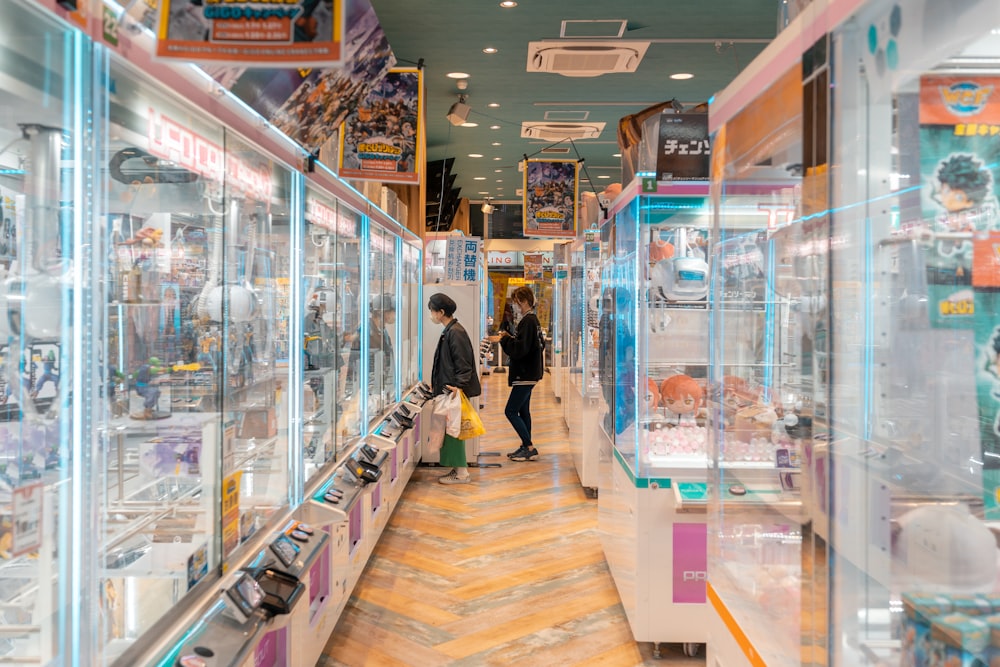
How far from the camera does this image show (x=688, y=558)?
363 centimetres

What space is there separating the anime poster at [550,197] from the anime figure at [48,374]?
8996mm

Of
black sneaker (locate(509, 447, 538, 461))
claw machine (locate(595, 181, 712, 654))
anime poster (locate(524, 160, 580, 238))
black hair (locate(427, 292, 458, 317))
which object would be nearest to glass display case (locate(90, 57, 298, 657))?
claw machine (locate(595, 181, 712, 654))

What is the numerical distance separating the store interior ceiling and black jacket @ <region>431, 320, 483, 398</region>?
7.62 feet

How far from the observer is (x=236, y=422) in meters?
2.68

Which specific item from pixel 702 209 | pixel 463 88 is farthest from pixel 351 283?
pixel 463 88

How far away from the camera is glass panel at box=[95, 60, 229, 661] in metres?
1.80

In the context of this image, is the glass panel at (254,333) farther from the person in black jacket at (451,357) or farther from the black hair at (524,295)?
the black hair at (524,295)

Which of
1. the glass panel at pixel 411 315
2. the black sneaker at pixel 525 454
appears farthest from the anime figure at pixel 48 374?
the black sneaker at pixel 525 454

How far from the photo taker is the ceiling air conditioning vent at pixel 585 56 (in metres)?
6.24

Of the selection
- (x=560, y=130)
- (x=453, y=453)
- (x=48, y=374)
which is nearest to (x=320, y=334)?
(x=48, y=374)

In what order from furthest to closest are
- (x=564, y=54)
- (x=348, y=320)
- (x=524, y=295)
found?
(x=524, y=295)
(x=564, y=54)
(x=348, y=320)

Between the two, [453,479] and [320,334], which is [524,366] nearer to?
[453,479]

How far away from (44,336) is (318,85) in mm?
1638

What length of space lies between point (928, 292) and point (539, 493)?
225 inches
